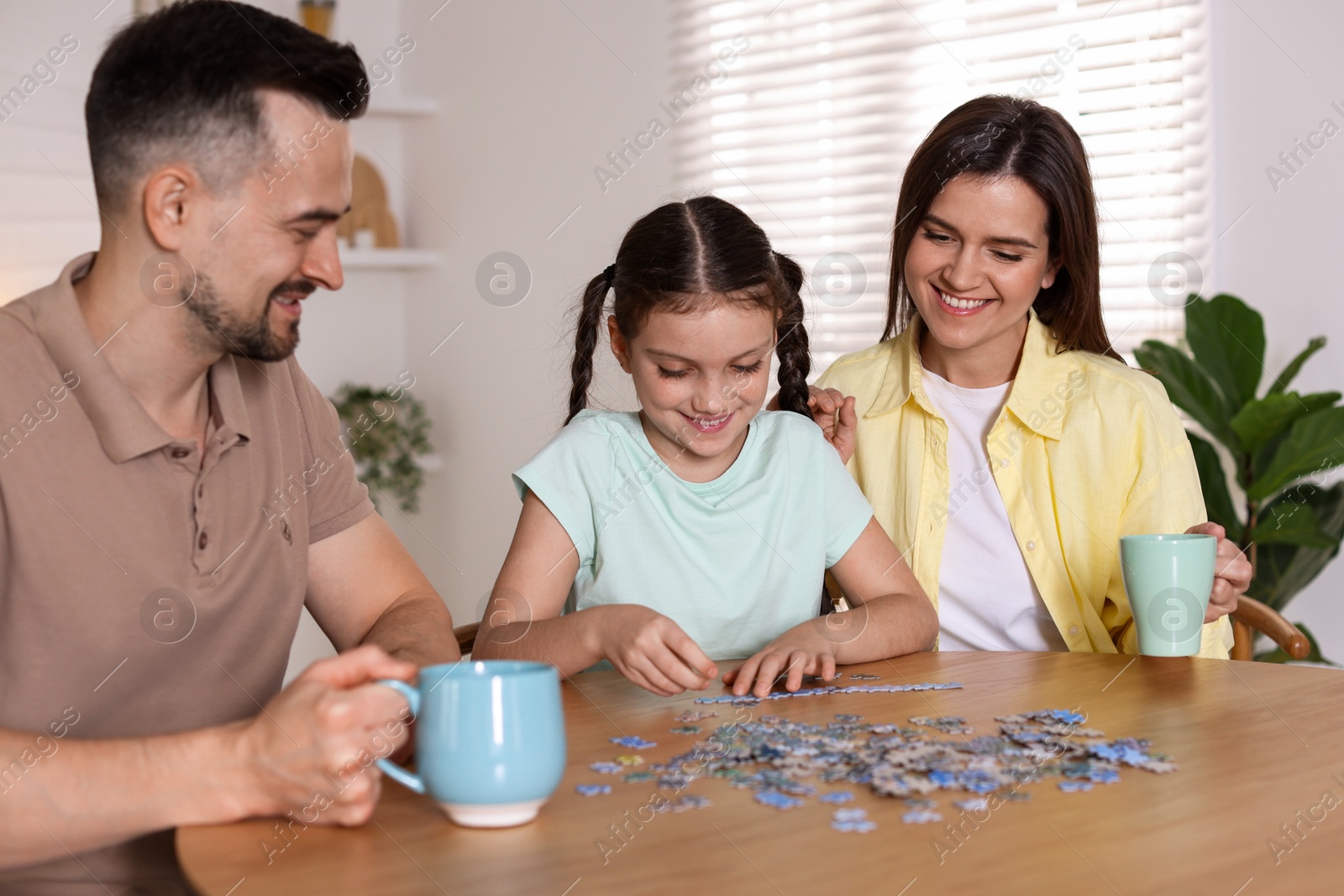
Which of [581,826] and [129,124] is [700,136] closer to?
[129,124]

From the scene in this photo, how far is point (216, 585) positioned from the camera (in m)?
1.52

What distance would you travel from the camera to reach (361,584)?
1.79m

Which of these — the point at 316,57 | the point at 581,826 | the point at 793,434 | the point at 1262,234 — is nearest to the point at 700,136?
the point at 1262,234

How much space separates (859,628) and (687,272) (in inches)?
24.4

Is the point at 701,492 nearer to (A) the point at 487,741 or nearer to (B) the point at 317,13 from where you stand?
(A) the point at 487,741

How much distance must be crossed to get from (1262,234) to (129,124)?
3017mm

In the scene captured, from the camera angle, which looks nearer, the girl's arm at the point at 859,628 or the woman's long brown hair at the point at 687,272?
the girl's arm at the point at 859,628

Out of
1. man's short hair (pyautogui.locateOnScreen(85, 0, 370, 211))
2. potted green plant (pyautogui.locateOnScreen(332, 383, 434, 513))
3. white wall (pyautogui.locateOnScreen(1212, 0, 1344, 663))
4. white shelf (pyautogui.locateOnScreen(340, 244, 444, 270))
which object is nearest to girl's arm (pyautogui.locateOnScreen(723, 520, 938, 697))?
man's short hair (pyautogui.locateOnScreen(85, 0, 370, 211))

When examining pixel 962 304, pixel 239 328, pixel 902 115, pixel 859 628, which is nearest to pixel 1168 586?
pixel 859 628

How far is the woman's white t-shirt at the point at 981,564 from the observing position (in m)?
2.33

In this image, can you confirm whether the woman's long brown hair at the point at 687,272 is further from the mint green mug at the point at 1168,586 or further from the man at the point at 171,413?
the mint green mug at the point at 1168,586

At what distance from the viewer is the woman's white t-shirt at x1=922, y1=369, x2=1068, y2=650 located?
91.6 inches

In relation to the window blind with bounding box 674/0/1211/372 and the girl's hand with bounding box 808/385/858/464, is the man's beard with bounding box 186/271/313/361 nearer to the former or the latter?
the girl's hand with bounding box 808/385/858/464

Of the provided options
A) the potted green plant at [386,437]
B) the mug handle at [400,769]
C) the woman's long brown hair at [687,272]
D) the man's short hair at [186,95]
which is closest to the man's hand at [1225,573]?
Answer: the woman's long brown hair at [687,272]
